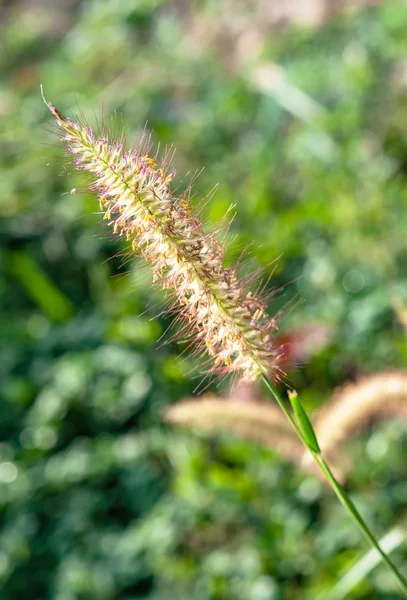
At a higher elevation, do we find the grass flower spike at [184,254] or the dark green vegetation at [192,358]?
the grass flower spike at [184,254]

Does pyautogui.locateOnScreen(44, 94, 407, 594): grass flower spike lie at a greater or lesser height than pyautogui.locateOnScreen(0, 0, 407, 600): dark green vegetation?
greater

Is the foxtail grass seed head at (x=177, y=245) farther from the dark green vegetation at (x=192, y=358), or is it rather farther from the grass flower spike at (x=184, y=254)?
the dark green vegetation at (x=192, y=358)

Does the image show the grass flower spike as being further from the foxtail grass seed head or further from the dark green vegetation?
the dark green vegetation

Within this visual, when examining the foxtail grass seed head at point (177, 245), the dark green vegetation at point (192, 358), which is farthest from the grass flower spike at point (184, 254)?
the dark green vegetation at point (192, 358)

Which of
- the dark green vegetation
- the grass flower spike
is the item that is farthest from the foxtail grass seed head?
the dark green vegetation

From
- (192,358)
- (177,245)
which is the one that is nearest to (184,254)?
(177,245)

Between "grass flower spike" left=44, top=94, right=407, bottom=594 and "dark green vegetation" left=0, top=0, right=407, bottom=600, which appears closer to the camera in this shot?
"grass flower spike" left=44, top=94, right=407, bottom=594

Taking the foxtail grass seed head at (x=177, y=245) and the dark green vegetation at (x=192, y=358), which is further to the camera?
the dark green vegetation at (x=192, y=358)

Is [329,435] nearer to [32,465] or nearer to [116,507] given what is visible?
[116,507]
